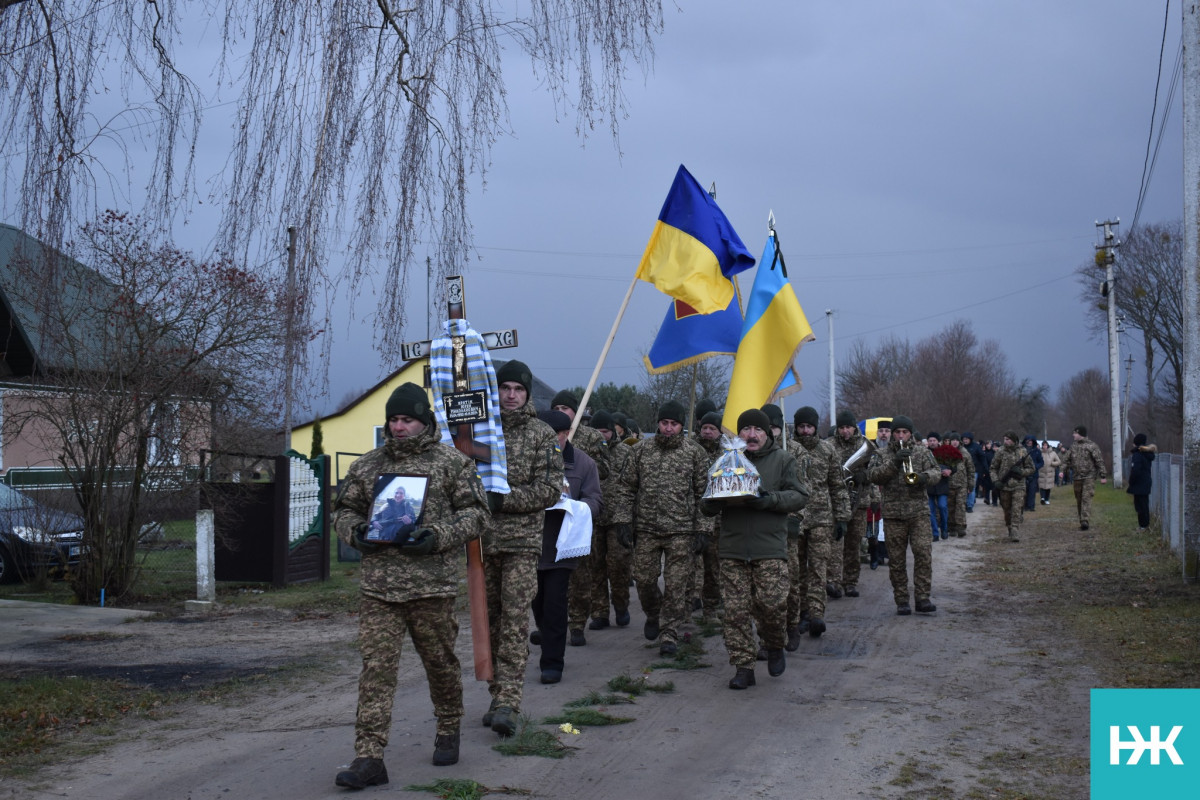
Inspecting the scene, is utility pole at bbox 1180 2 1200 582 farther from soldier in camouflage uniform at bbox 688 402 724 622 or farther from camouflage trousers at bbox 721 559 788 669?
camouflage trousers at bbox 721 559 788 669

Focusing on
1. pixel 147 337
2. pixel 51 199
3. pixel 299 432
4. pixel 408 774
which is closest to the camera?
pixel 408 774

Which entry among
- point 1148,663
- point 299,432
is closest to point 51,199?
point 1148,663

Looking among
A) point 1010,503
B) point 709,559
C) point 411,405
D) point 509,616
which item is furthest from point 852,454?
point 411,405

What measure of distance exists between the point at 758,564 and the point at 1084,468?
1640 cm

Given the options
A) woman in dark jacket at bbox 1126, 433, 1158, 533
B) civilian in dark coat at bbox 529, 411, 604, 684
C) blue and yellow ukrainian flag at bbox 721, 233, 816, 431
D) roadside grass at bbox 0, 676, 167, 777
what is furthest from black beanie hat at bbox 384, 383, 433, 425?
woman in dark jacket at bbox 1126, 433, 1158, 533

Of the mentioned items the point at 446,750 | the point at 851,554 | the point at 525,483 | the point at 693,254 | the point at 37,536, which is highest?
the point at 693,254

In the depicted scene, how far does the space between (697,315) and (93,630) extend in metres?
6.91

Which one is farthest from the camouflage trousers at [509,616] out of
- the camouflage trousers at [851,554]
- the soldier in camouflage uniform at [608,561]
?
the camouflage trousers at [851,554]

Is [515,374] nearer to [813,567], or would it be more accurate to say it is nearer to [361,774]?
[361,774]

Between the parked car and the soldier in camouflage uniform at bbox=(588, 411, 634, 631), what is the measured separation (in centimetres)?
660

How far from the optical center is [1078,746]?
6395mm

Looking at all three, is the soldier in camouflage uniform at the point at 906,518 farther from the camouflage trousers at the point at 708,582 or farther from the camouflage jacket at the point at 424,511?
the camouflage jacket at the point at 424,511

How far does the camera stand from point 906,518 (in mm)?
11703

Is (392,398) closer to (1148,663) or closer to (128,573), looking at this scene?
(1148,663)
